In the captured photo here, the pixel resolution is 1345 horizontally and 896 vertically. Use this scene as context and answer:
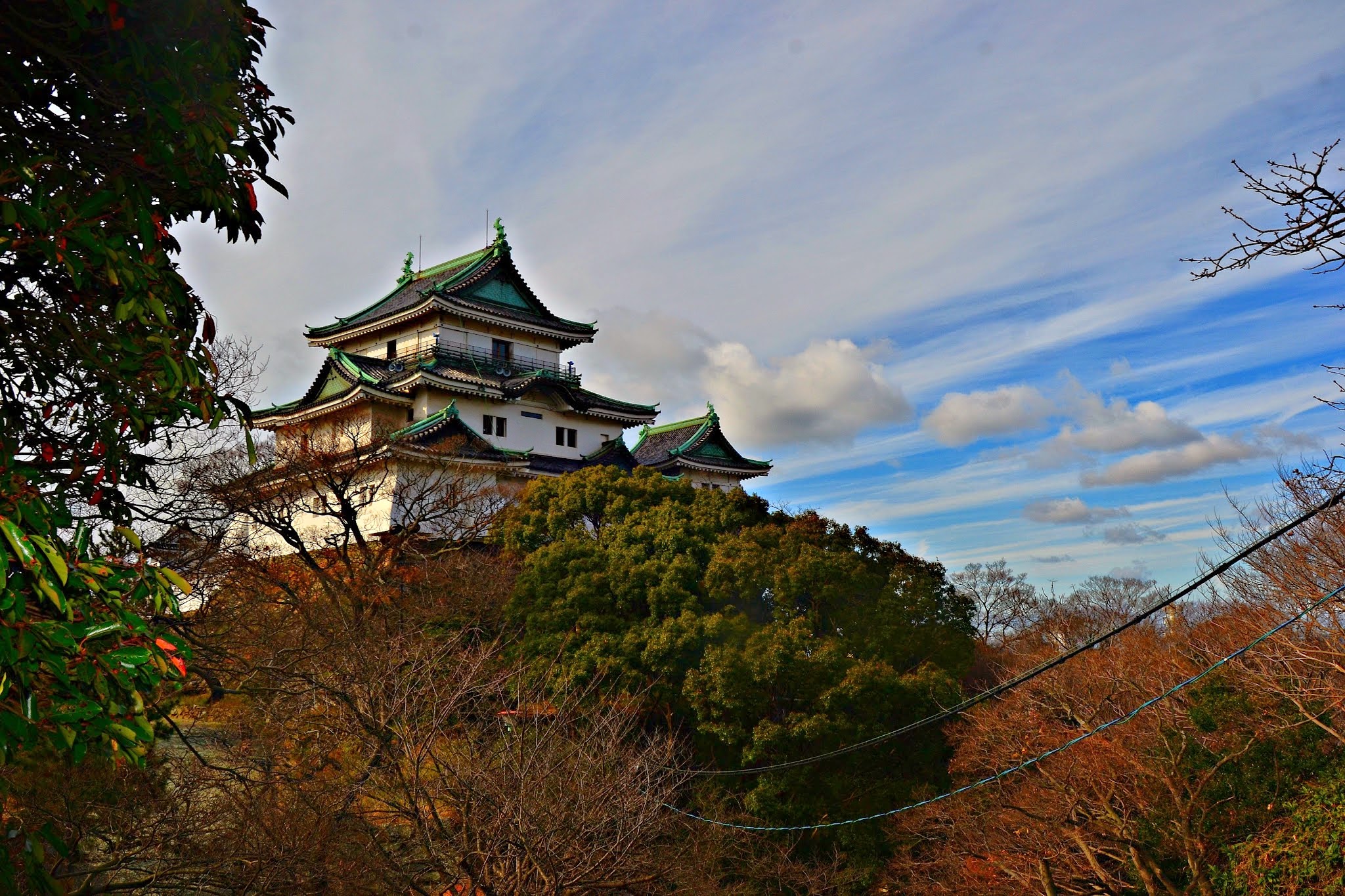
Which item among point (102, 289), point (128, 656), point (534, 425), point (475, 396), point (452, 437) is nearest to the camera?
point (128, 656)

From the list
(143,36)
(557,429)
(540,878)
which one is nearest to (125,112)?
(143,36)

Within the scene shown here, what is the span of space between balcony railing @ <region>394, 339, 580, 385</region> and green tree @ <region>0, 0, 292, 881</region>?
25.8 m

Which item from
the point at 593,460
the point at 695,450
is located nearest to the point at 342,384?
the point at 593,460

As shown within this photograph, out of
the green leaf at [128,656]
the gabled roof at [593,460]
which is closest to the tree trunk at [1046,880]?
the green leaf at [128,656]

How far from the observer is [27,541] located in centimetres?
311

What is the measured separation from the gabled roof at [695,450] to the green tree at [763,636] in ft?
44.2

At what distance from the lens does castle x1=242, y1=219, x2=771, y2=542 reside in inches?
1090

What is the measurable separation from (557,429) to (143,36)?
1116 inches

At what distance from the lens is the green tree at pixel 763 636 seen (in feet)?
54.3

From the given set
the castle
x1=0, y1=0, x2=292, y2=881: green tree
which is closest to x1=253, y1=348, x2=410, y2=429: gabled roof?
the castle

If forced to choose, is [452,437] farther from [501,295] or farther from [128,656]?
[128,656]

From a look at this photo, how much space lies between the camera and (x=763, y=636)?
17109 mm

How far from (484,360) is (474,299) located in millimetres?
1979

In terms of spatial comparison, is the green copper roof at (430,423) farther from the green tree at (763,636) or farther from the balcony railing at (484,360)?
the green tree at (763,636)
